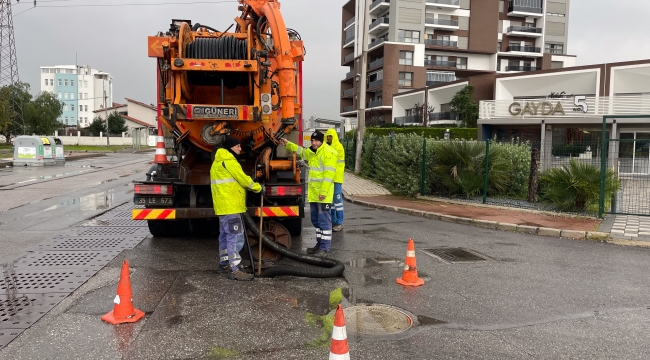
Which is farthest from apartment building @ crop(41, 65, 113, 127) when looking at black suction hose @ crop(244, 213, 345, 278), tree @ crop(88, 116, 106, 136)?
black suction hose @ crop(244, 213, 345, 278)

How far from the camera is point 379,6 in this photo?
2566 inches

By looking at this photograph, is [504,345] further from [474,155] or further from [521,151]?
[521,151]

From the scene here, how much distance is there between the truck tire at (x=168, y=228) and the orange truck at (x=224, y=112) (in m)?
0.84

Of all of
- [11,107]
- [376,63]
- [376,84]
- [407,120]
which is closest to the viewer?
[11,107]

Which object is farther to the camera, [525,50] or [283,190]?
[525,50]

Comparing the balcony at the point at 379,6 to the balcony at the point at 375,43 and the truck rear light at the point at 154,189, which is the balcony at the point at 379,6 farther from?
the truck rear light at the point at 154,189

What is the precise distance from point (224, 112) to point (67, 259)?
301 centimetres

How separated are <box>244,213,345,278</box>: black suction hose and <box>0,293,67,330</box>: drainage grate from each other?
2334mm

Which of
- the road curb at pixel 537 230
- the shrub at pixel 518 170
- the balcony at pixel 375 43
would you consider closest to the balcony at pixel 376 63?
the balcony at pixel 375 43

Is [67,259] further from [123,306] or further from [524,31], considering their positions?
[524,31]

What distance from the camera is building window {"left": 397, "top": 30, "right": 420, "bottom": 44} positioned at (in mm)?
63281

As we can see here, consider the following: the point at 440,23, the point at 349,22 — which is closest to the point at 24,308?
the point at 440,23

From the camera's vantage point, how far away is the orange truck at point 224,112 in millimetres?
6883

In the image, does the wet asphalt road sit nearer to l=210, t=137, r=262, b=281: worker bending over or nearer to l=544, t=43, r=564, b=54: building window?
l=210, t=137, r=262, b=281: worker bending over
